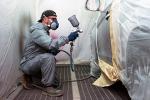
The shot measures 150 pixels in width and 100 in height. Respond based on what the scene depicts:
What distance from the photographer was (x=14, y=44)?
122 inches

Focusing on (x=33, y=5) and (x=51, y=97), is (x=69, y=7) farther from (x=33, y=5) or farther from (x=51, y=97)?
(x=51, y=97)

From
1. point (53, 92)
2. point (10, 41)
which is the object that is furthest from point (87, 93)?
point (10, 41)

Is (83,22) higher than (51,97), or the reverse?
(83,22)

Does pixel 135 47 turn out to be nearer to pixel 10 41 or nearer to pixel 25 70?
pixel 10 41

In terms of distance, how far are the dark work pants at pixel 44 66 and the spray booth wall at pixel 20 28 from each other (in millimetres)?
173

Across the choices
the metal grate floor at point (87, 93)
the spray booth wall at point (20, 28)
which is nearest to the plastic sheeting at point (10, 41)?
the spray booth wall at point (20, 28)

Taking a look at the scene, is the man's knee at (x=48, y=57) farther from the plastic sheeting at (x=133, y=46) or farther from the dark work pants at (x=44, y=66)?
the plastic sheeting at (x=133, y=46)

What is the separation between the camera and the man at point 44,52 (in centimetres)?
314

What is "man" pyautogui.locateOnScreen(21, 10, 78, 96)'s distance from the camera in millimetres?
3139

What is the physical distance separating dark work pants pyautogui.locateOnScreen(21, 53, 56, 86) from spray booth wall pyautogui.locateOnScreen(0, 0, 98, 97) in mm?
173

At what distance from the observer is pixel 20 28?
3.47 meters

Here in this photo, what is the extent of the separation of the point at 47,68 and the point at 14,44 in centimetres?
48

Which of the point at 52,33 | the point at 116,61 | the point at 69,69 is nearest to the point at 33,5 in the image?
the point at 52,33

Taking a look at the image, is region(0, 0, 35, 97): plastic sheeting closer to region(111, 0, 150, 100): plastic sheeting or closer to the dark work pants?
the dark work pants
